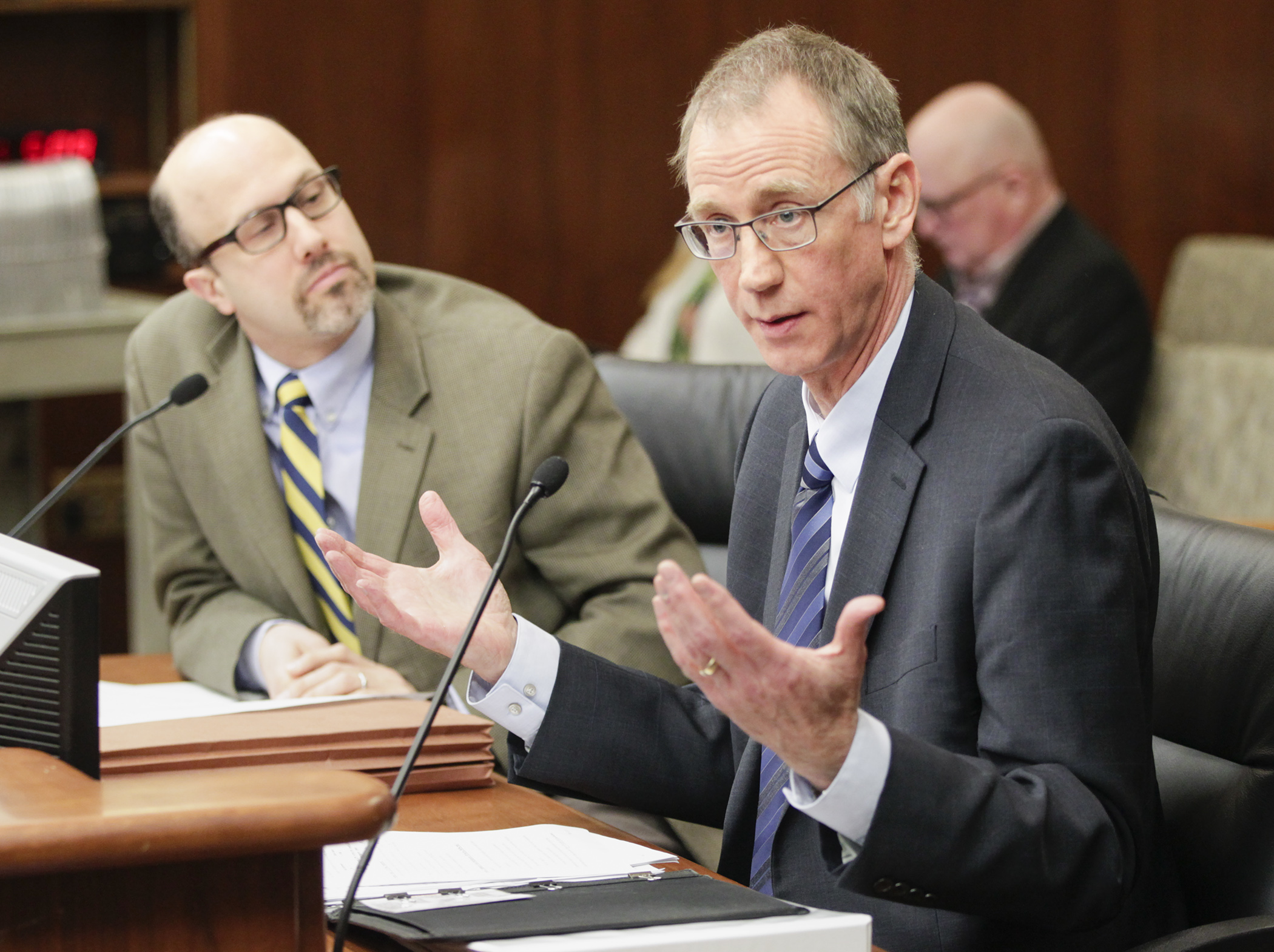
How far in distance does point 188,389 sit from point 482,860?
92 cm

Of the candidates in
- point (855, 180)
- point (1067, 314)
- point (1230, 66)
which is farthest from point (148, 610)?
point (1230, 66)

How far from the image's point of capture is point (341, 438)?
2.10 meters

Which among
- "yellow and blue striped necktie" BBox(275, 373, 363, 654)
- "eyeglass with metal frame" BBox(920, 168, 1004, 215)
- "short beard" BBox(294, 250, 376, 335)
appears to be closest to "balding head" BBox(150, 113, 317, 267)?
"short beard" BBox(294, 250, 376, 335)

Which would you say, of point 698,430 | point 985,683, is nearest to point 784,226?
point 985,683

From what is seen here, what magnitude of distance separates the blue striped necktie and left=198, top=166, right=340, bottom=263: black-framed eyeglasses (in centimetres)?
99

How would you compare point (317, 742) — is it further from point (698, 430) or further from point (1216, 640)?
point (698, 430)

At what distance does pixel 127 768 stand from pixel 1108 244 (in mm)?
2984

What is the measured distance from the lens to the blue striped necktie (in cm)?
132

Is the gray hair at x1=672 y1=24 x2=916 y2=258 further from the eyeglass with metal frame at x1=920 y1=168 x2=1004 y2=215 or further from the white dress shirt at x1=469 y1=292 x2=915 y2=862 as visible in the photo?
the eyeglass with metal frame at x1=920 y1=168 x2=1004 y2=215

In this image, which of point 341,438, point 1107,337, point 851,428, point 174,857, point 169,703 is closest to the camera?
point 174,857

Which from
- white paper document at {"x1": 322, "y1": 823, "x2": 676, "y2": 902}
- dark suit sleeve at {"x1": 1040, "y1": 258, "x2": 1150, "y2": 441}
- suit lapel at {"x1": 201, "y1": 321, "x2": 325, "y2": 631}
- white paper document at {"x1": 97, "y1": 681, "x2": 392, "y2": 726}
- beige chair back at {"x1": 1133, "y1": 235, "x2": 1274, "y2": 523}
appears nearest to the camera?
white paper document at {"x1": 322, "y1": 823, "x2": 676, "y2": 902}

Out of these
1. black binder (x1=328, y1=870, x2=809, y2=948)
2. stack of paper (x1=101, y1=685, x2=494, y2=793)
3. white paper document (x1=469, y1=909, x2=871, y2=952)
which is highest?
white paper document (x1=469, y1=909, x2=871, y2=952)

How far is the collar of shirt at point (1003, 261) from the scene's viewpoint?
380cm

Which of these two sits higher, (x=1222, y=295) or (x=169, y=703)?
(x=1222, y=295)
